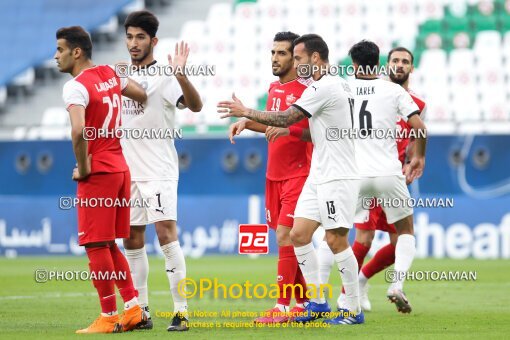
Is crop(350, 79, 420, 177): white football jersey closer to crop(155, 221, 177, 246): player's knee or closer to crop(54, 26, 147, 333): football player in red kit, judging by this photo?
crop(155, 221, 177, 246): player's knee

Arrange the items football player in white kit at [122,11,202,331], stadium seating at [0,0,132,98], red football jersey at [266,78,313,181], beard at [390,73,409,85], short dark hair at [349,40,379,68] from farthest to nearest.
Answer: stadium seating at [0,0,132,98] < beard at [390,73,409,85] < short dark hair at [349,40,379,68] < red football jersey at [266,78,313,181] < football player in white kit at [122,11,202,331]

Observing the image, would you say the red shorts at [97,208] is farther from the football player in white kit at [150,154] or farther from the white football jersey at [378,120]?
the white football jersey at [378,120]

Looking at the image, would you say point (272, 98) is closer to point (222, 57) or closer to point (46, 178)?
point (46, 178)

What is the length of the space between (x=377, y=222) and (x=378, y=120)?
1127 mm

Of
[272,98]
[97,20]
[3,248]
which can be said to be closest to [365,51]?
[272,98]

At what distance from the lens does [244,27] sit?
2283 centimetres

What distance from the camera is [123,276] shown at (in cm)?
779

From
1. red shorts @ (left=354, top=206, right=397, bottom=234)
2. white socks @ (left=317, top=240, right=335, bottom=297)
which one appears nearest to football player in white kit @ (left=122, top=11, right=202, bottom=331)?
white socks @ (left=317, top=240, right=335, bottom=297)

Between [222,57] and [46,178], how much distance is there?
5.46 meters

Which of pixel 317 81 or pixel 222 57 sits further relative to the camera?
pixel 222 57

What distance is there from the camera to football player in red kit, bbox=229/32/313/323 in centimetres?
863

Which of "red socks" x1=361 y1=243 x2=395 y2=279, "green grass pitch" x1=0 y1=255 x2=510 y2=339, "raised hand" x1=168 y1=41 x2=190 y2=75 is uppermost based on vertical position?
"raised hand" x1=168 y1=41 x2=190 y2=75

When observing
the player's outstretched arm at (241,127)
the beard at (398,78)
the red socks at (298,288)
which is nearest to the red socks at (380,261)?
the red socks at (298,288)

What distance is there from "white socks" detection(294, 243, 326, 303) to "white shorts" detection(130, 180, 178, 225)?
1.08m
